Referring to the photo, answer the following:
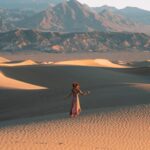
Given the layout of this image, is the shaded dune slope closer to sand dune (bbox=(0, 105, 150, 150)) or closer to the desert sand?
the desert sand

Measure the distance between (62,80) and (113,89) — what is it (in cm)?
1210

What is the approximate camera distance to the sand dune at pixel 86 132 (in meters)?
12.0

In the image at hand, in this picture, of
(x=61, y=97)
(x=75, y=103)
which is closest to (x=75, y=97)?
(x=75, y=103)

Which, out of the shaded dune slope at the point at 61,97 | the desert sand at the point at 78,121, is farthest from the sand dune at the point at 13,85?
the desert sand at the point at 78,121

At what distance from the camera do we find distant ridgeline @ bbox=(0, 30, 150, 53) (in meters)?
130

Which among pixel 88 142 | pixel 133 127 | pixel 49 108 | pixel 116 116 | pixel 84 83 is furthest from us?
pixel 84 83

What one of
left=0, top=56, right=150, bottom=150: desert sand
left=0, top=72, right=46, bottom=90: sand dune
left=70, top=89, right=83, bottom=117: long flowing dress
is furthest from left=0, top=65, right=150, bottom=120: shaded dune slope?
left=70, top=89, right=83, bottom=117: long flowing dress

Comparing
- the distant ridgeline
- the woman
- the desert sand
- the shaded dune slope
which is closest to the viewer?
the desert sand

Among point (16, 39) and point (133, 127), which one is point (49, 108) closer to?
point (133, 127)

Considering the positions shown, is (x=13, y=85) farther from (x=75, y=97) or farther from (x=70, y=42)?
(x=70, y=42)

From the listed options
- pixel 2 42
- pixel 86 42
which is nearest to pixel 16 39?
pixel 2 42

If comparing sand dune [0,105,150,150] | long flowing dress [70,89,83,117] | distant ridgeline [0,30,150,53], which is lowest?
distant ridgeline [0,30,150,53]

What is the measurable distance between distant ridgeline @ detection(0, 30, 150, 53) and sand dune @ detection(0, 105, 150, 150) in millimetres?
111089

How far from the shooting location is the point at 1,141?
485 inches
